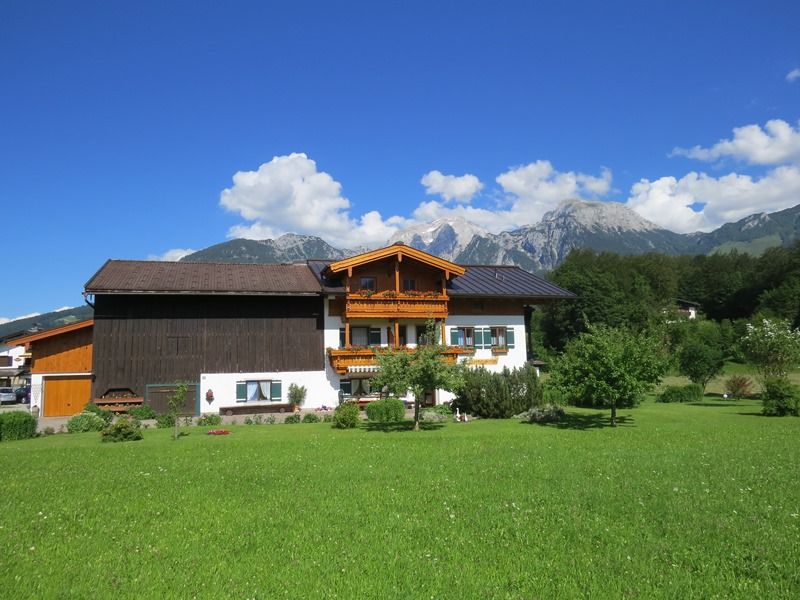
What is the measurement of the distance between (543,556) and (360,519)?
2.82m

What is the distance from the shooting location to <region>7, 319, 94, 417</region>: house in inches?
1282

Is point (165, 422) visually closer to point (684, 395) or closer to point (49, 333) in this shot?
point (49, 333)

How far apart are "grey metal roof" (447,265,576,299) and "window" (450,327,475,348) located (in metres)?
2.61

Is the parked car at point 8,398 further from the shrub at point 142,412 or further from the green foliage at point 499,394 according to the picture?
the green foliage at point 499,394

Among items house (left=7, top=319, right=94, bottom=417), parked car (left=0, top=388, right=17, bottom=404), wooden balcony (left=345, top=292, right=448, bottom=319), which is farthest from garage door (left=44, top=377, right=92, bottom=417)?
parked car (left=0, top=388, right=17, bottom=404)

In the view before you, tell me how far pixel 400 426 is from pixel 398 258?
51.0ft

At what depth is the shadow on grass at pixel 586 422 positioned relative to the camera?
72.8ft

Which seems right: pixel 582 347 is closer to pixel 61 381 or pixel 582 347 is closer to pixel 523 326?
pixel 523 326

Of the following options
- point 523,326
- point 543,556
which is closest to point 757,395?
point 523,326

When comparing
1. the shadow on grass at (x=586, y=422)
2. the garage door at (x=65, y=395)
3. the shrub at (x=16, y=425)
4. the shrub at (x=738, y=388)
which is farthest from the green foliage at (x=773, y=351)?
the garage door at (x=65, y=395)

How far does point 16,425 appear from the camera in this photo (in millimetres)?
22094

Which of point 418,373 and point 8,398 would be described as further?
point 8,398

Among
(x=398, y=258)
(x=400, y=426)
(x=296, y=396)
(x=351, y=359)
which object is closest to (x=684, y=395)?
(x=398, y=258)

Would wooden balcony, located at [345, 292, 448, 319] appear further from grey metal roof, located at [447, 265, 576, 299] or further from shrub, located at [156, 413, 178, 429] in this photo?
shrub, located at [156, 413, 178, 429]
